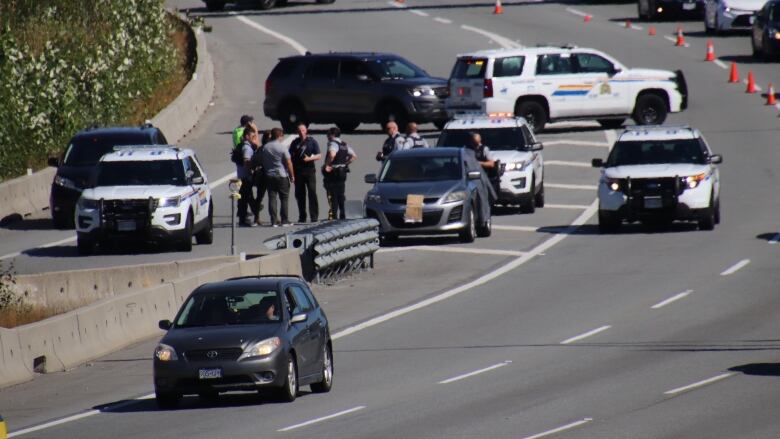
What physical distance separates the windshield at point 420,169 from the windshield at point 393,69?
12314mm

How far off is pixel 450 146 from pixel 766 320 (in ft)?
42.0

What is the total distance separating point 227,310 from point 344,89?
26.4 m

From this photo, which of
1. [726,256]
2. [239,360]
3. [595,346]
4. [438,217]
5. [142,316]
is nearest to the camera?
[239,360]

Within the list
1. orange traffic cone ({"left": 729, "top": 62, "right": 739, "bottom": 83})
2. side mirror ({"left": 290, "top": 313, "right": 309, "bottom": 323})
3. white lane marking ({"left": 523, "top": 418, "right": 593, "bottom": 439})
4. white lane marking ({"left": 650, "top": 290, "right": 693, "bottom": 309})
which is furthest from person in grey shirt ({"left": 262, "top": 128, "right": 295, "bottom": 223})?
orange traffic cone ({"left": 729, "top": 62, "right": 739, "bottom": 83})

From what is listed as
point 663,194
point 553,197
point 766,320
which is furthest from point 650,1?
point 766,320

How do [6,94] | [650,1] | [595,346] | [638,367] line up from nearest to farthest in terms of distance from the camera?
[638,367]
[595,346]
[6,94]
[650,1]

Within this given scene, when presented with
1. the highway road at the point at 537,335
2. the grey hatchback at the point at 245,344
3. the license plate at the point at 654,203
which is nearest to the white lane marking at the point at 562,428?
the highway road at the point at 537,335

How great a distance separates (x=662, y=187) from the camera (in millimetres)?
30016

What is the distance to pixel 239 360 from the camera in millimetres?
16688

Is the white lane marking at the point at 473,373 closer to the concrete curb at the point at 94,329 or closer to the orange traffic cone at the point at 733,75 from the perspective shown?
the concrete curb at the point at 94,329

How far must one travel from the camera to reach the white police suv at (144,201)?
28641mm

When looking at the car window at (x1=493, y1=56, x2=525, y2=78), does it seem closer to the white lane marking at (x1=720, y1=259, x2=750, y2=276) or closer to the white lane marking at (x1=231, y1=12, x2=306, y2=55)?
the white lane marking at (x1=231, y1=12, x2=306, y2=55)

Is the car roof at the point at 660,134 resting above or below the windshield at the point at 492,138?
above

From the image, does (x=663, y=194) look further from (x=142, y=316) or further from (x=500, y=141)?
(x=142, y=316)
